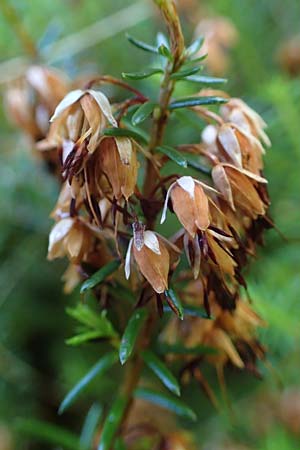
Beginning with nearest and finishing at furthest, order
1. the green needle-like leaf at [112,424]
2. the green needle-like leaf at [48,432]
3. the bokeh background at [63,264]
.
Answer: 1. the green needle-like leaf at [112,424]
2. the green needle-like leaf at [48,432]
3. the bokeh background at [63,264]

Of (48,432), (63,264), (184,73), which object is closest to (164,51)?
(184,73)

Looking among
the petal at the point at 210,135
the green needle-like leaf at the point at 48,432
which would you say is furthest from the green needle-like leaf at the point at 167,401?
the petal at the point at 210,135

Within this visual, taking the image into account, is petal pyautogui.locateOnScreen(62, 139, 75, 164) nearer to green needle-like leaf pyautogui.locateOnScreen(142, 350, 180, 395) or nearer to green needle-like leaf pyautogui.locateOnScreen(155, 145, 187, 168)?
green needle-like leaf pyautogui.locateOnScreen(155, 145, 187, 168)

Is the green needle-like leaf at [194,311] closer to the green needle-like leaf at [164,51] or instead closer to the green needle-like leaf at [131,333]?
the green needle-like leaf at [131,333]

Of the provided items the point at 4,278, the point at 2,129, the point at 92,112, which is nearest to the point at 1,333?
the point at 4,278

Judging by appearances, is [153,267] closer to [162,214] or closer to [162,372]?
[162,214]

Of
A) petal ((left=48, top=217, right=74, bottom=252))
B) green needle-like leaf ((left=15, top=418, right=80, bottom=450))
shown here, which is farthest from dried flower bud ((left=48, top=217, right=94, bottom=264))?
green needle-like leaf ((left=15, top=418, right=80, bottom=450))

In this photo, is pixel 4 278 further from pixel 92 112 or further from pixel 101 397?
pixel 92 112
